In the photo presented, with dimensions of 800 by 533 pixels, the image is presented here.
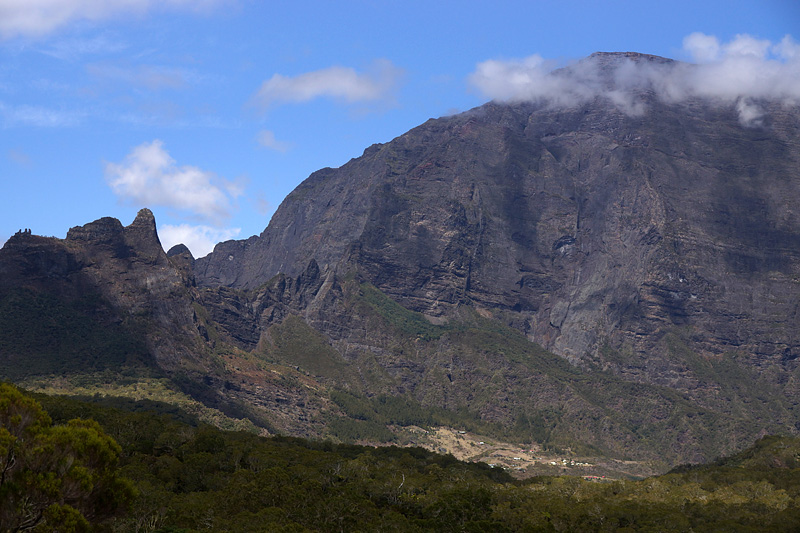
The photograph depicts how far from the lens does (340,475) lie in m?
156

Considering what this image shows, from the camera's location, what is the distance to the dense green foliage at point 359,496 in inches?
4464

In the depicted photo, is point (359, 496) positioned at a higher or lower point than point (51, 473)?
lower

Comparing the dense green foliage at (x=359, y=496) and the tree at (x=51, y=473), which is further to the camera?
the dense green foliage at (x=359, y=496)

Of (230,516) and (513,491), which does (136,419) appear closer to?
(230,516)

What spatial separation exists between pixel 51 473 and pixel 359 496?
75.3m

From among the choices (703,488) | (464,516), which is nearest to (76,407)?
(464,516)

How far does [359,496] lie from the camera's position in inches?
5408

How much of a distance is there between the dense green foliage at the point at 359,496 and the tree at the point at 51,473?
20.5 metres

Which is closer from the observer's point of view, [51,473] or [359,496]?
[51,473]

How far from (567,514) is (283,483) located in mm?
53781

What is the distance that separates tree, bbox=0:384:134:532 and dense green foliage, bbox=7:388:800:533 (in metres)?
20.5

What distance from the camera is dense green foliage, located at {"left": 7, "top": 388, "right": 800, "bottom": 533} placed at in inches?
4464

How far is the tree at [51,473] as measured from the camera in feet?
220

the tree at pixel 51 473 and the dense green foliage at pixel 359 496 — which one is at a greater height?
the tree at pixel 51 473
